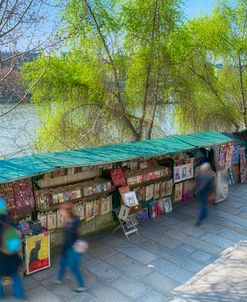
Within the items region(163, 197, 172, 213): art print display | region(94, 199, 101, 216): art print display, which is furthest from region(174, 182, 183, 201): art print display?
region(94, 199, 101, 216): art print display

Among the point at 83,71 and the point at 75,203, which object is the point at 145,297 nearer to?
the point at 75,203

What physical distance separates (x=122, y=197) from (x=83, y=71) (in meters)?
4.92

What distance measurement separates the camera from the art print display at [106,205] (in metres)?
7.24

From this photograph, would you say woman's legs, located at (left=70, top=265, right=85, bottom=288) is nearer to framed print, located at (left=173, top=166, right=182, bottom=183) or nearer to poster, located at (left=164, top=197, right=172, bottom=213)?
poster, located at (left=164, top=197, right=172, bottom=213)

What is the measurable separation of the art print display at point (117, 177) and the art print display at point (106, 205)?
40cm

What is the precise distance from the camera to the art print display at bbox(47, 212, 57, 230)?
6.29m

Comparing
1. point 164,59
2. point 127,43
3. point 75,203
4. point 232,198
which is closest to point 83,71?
point 127,43

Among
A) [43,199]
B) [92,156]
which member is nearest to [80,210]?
[43,199]

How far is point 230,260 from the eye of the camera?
6.31m

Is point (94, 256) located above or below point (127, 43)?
below

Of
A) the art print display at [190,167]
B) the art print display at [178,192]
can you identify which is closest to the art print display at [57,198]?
the art print display at [178,192]

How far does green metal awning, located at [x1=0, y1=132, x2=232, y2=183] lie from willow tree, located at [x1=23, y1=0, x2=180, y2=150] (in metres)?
2.94

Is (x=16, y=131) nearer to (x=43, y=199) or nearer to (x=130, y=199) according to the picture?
(x=43, y=199)

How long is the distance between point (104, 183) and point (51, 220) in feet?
4.64
